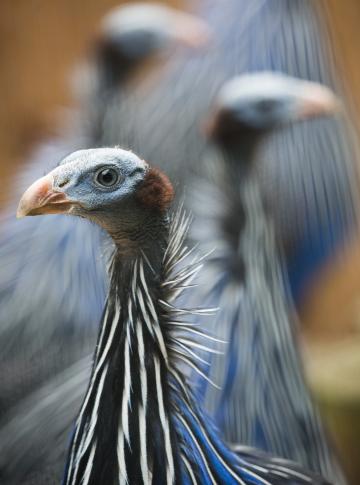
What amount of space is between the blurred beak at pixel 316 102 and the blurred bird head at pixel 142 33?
21 cm

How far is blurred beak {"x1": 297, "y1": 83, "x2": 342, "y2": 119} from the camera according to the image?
3.80ft

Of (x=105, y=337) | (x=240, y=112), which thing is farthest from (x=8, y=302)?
(x=240, y=112)

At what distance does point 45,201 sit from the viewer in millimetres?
859

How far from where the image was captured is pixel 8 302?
990 millimetres

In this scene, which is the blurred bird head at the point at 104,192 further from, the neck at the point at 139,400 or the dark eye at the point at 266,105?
the dark eye at the point at 266,105

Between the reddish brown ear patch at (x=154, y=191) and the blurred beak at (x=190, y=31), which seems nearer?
the reddish brown ear patch at (x=154, y=191)

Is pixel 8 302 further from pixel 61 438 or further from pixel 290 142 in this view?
pixel 290 142

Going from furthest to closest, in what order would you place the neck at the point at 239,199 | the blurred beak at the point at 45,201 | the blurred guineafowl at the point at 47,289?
the neck at the point at 239,199
the blurred guineafowl at the point at 47,289
the blurred beak at the point at 45,201

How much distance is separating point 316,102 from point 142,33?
348mm

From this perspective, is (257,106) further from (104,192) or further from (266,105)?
(104,192)

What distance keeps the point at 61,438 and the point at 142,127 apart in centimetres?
52

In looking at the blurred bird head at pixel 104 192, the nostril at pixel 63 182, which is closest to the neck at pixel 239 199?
the blurred bird head at pixel 104 192

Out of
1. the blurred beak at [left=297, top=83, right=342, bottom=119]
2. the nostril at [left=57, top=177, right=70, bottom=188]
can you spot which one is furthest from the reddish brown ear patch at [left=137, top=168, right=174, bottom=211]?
the blurred beak at [left=297, top=83, right=342, bottom=119]

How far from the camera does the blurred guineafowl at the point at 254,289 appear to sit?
1080mm
